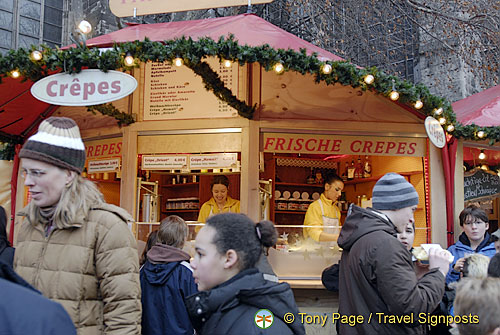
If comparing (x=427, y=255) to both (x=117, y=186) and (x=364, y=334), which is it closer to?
(x=364, y=334)

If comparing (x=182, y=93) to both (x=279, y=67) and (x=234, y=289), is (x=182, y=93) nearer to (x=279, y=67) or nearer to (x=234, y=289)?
(x=279, y=67)

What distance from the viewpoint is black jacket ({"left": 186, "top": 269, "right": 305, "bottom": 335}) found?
1987 mm

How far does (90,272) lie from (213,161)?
5077mm

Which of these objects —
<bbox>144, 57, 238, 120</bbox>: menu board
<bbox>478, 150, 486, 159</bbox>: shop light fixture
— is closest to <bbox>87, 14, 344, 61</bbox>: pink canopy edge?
<bbox>144, 57, 238, 120</bbox>: menu board

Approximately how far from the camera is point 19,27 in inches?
583

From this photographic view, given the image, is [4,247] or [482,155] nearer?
[4,247]

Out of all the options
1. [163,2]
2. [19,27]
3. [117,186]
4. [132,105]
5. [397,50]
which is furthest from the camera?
[397,50]

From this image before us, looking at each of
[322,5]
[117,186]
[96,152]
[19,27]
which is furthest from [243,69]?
[19,27]

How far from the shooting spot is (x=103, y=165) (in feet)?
26.9

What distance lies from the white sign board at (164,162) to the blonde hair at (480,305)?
5.90 metres

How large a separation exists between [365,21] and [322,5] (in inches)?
58.7

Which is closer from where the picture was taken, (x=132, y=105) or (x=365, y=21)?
(x=132, y=105)

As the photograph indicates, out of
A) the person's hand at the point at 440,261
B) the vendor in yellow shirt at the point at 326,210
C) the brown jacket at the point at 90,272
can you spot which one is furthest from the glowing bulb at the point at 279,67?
the brown jacket at the point at 90,272

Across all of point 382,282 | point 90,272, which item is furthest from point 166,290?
point 382,282
